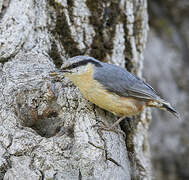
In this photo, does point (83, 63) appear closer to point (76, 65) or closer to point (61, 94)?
point (76, 65)

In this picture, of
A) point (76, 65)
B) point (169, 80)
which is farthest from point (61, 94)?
point (169, 80)

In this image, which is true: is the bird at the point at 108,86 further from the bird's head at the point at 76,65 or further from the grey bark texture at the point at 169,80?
the grey bark texture at the point at 169,80

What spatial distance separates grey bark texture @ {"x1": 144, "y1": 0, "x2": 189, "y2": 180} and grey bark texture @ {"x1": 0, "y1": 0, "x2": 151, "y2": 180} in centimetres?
145

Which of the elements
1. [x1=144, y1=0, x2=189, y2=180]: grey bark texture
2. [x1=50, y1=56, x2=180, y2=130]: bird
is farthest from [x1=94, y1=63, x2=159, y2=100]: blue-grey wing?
[x1=144, y1=0, x2=189, y2=180]: grey bark texture

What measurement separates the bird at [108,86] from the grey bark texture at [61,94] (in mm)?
80

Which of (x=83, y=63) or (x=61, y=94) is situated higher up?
(x=83, y=63)

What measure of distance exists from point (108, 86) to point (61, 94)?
362 millimetres

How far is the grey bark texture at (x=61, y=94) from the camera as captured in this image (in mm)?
1975

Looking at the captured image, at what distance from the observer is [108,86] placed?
2.52 meters

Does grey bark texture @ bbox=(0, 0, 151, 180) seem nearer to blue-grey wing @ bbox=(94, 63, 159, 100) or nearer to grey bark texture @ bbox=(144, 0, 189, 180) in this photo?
blue-grey wing @ bbox=(94, 63, 159, 100)

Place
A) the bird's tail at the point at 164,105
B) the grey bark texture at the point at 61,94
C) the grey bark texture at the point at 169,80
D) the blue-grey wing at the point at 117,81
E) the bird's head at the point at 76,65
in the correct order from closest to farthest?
the grey bark texture at the point at 61,94
the bird's head at the point at 76,65
the blue-grey wing at the point at 117,81
the bird's tail at the point at 164,105
the grey bark texture at the point at 169,80

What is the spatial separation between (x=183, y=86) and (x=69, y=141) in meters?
2.99

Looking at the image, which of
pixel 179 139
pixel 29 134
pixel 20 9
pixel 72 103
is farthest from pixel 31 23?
pixel 179 139

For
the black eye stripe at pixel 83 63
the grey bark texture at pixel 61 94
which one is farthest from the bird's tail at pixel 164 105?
the black eye stripe at pixel 83 63
